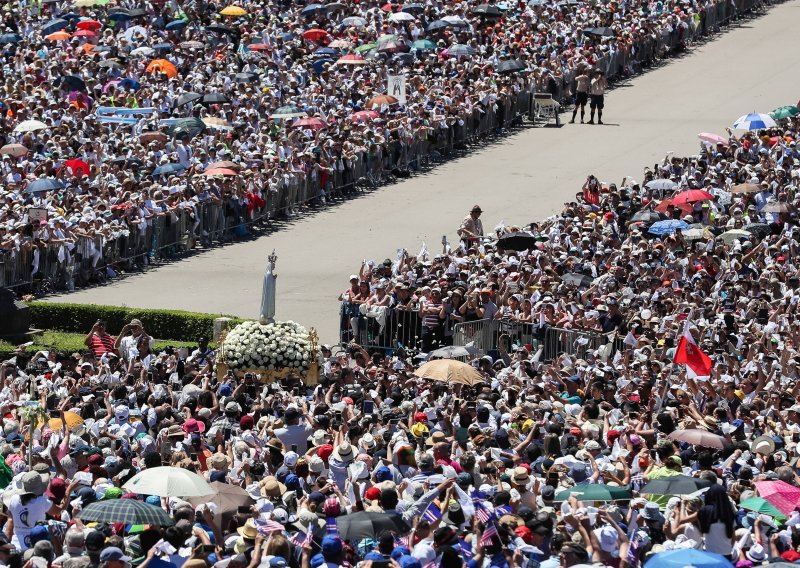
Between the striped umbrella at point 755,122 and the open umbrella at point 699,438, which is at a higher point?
the striped umbrella at point 755,122

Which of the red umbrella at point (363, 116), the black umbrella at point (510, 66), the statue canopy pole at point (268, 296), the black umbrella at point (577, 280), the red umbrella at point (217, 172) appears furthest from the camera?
the black umbrella at point (510, 66)

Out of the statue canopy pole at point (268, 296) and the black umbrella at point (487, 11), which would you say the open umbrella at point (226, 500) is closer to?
the statue canopy pole at point (268, 296)

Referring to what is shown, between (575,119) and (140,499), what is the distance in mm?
31616

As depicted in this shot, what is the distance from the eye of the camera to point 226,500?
15.0m

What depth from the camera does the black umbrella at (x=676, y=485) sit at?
15.4 metres

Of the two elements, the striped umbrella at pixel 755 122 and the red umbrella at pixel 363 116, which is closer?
the striped umbrella at pixel 755 122

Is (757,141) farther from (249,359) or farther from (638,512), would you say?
(638,512)

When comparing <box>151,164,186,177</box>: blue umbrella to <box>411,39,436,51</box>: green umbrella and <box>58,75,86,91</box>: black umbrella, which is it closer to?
<box>58,75,86,91</box>: black umbrella

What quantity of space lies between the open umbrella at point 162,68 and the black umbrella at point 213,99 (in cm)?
294

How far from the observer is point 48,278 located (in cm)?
3203

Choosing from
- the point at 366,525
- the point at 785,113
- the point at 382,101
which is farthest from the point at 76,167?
the point at 366,525

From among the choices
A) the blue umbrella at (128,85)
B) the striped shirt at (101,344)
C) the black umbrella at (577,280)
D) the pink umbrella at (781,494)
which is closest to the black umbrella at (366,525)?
the pink umbrella at (781,494)

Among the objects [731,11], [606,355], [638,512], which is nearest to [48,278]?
[606,355]

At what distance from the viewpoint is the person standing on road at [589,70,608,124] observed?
145 feet
